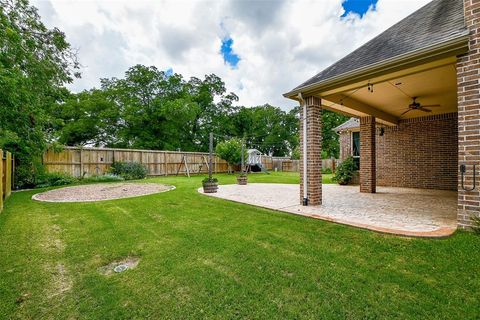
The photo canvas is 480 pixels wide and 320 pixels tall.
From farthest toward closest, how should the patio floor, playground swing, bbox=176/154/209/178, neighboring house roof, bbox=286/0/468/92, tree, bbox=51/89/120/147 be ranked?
tree, bbox=51/89/120/147
playground swing, bbox=176/154/209/178
neighboring house roof, bbox=286/0/468/92
the patio floor

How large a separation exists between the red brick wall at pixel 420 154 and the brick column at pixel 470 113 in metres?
5.61

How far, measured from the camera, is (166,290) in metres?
1.95

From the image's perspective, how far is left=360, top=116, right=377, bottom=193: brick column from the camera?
7.05 metres

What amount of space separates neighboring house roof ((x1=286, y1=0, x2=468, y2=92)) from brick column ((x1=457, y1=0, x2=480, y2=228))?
177 millimetres

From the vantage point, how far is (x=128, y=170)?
12.1m

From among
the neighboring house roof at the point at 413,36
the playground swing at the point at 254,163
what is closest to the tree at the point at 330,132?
the playground swing at the point at 254,163

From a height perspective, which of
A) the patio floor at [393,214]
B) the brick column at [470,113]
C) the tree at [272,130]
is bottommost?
the patio floor at [393,214]

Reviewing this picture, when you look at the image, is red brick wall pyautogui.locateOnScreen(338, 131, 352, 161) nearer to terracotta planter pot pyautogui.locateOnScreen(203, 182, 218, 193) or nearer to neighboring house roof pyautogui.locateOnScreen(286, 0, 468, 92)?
neighboring house roof pyautogui.locateOnScreen(286, 0, 468, 92)

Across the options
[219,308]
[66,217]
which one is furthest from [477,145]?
[66,217]

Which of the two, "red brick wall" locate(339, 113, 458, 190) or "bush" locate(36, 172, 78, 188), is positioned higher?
"red brick wall" locate(339, 113, 458, 190)

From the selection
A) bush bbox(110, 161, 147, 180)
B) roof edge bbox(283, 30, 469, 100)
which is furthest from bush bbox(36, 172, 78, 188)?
roof edge bbox(283, 30, 469, 100)

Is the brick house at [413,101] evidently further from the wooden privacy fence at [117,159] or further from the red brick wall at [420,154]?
the wooden privacy fence at [117,159]

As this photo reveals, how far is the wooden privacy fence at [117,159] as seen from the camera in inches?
408

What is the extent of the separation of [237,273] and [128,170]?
1168 cm
